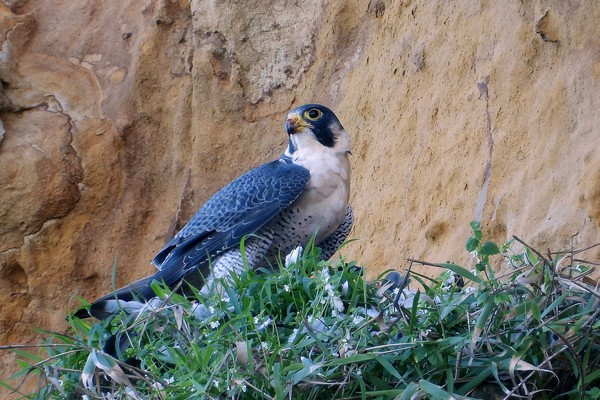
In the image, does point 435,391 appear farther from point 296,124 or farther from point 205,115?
point 205,115

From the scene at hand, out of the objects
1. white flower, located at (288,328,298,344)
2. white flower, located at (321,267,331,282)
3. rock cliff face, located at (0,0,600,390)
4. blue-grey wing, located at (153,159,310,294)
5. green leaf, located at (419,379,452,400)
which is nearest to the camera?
green leaf, located at (419,379,452,400)

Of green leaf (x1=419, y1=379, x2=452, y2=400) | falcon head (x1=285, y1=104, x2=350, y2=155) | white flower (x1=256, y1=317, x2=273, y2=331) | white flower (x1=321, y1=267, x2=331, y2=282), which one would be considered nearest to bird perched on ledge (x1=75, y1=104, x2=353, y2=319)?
falcon head (x1=285, y1=104, x2=350, y2=155)

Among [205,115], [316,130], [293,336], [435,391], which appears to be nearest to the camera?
[435,391]

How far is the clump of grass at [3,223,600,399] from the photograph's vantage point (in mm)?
2756

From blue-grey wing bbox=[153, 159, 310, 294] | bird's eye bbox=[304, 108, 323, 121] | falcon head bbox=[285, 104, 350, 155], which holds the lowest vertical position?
blue-grey wing bbox=[153, 159, 310, 294]

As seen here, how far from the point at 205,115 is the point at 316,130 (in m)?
1.98

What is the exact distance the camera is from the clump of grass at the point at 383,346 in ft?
9.04

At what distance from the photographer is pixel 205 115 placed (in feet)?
20.3

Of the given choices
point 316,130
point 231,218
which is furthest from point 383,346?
point 316,130

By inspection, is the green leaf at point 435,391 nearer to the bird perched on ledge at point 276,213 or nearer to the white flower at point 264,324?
the white flower at point 264,324

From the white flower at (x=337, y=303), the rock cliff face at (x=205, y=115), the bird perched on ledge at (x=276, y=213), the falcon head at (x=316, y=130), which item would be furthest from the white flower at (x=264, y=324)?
the rock cliff face at (x=205, y=115)

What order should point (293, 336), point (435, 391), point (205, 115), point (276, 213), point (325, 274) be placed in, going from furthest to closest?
point (205, 115) < point (276, 213) < point (325, 274) < point (293, 336) < point (435, 391)

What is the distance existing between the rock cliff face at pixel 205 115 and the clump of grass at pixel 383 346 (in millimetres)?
1827

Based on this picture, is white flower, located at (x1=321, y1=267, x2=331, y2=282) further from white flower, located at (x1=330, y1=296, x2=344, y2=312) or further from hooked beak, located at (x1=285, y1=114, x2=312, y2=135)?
hooked beak, located at (x1=285, y1=114, x2=312, y2=135)
